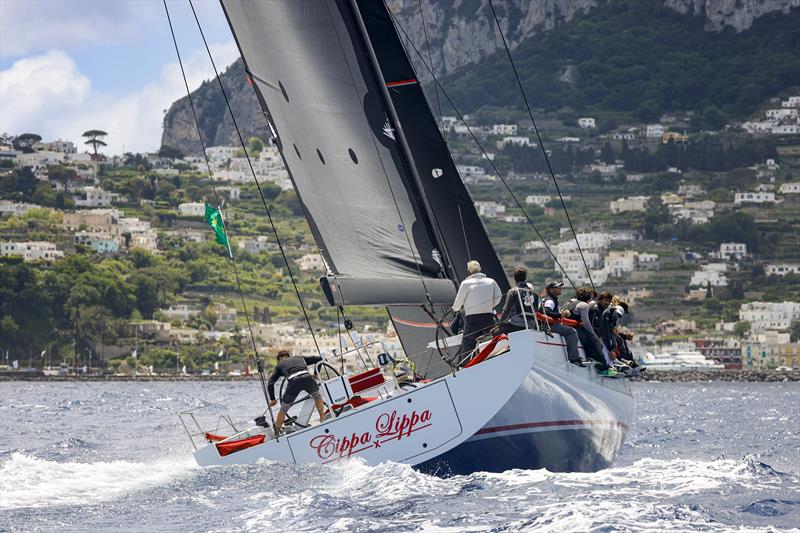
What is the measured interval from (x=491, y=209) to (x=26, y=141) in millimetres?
69135

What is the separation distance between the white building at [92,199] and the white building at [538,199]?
159 feet

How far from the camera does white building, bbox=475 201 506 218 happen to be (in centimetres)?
15288

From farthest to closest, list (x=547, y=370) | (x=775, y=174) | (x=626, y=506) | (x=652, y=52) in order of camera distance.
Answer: (x=652, y=52)
(x=775, y=174)
(x=547, y=370)
(x=626, y=506)

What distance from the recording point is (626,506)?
953 centimetres

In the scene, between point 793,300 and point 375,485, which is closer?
point 375,485

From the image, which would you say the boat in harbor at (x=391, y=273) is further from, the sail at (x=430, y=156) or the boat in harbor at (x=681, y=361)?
the boat in harbor at (x=681, y=361)

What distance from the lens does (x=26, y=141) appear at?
18775cm

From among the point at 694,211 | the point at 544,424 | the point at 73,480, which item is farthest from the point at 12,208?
the point at 544,424

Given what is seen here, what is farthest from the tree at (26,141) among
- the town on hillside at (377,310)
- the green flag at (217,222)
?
the green flag at (217,222)

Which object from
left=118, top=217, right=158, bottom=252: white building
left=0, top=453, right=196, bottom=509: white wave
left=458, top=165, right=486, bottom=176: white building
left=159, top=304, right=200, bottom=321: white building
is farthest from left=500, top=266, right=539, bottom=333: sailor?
left=458, top=165, right=486, bottom=176: white building

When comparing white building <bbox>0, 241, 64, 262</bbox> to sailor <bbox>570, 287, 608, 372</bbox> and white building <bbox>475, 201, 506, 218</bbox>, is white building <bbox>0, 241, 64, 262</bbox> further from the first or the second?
sailor <bbox>570, 287, 608, 372</bbox>

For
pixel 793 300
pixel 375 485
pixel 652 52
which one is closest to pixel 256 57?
pixel 375 485

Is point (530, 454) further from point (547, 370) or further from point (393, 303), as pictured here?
point (393, 303)

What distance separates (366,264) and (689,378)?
98397mm
